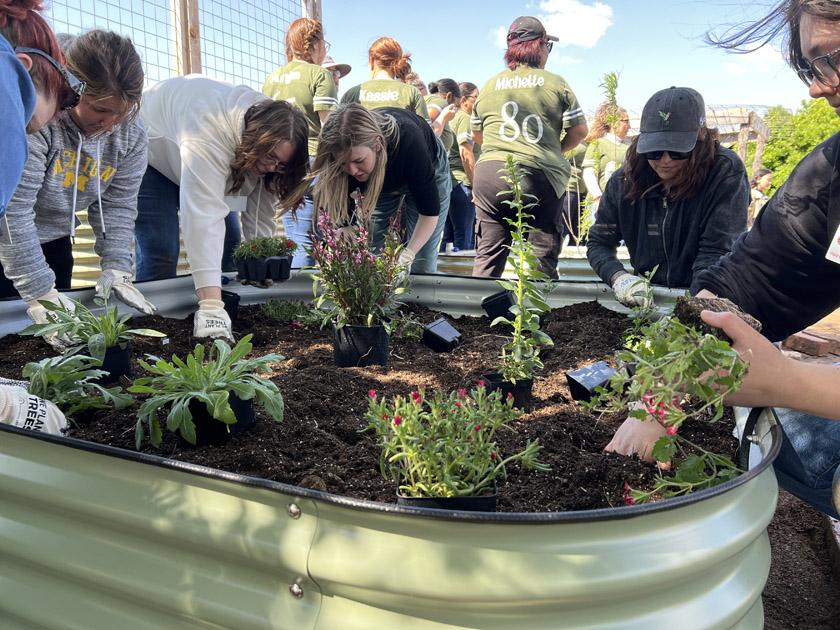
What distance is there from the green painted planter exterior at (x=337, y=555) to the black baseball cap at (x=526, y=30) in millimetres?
3127

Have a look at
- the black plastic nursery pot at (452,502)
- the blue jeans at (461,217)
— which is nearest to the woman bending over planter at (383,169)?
the black plastic nursery pot at (452,502)

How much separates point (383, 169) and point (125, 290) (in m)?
1.35

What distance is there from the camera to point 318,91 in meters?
4.24

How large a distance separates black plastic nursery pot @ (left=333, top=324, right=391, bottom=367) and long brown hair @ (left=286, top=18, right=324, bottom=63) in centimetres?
293

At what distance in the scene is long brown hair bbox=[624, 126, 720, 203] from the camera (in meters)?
2.71

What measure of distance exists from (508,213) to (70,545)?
302cm

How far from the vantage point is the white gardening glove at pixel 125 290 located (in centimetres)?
267

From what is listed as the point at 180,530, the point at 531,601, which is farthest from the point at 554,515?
the point at 180,530

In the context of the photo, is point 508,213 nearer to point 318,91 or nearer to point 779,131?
point 318,91

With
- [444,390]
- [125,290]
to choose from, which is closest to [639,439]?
[444,390]

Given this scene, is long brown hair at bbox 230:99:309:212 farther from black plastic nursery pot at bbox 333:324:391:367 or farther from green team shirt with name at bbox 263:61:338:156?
green team shirt with name at bbox 263:61:338:156

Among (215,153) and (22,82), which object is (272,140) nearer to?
(215,153)

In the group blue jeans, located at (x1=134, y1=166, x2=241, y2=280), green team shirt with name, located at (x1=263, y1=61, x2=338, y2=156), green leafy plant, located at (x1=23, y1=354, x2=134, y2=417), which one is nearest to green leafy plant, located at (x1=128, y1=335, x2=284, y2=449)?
green leafy plant, located at (x1=23, y1=354, x2=134, y2=417)

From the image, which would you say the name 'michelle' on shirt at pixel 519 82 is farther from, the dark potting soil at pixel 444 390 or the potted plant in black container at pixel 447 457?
the potted plant in black container at pixel 447 457
